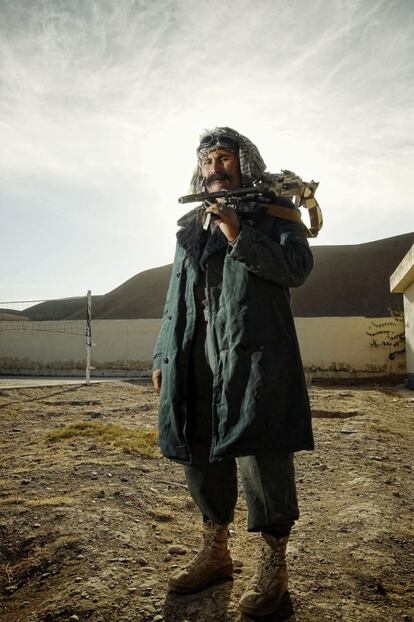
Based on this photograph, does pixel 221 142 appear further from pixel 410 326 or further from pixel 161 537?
pixel 410 326

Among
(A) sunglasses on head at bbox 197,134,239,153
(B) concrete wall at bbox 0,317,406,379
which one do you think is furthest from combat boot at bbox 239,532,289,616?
(B) concrete wall at bbox 0,317,406,379

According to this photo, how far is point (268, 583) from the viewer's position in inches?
65.1

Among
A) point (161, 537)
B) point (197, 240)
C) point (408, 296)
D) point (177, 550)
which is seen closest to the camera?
point (197, 240)

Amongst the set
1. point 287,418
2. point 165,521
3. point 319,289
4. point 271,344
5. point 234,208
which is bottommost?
point 165,521

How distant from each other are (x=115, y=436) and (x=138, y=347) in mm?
14584

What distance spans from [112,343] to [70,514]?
58.6ft

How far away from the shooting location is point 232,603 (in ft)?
5.75

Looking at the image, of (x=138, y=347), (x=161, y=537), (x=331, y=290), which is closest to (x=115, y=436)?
(x=161, y=537)

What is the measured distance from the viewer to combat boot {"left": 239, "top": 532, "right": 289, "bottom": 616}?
63.5 inches

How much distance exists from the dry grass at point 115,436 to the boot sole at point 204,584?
257 centimetres

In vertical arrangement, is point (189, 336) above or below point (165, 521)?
above

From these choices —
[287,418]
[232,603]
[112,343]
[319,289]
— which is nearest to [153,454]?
[232,603]

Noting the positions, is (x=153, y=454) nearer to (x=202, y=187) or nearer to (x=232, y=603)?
(x=232, y=603)

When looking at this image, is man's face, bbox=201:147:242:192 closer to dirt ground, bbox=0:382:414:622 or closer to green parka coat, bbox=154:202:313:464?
green parka coat, bbox=154:202:313:464
